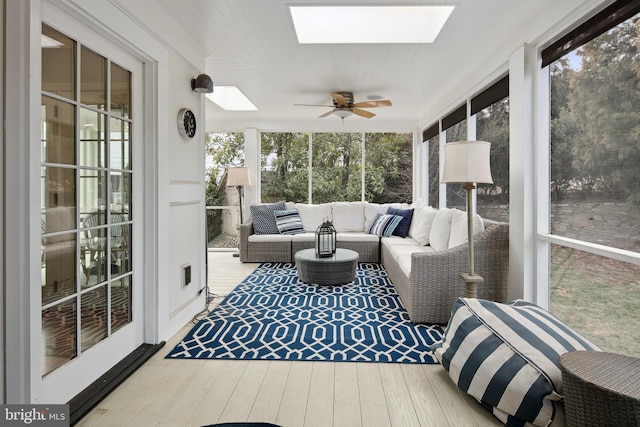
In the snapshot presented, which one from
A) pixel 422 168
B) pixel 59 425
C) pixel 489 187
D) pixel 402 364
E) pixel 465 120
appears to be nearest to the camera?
pixel 59 425

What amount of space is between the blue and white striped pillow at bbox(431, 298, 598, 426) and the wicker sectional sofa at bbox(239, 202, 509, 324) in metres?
0.78

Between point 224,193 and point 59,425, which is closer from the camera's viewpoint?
point 59,425

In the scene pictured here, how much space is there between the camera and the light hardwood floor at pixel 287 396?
1809 mm

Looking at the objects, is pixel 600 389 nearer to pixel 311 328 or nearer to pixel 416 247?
pixel 311 328

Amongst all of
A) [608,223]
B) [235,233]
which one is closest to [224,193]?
[235,233]

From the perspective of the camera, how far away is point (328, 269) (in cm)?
415

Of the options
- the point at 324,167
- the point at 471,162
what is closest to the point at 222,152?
the point at 324,167

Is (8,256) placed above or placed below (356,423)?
above

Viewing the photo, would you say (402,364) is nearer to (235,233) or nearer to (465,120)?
(465,120)

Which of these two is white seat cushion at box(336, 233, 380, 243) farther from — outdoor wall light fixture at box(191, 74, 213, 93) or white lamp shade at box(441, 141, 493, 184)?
outdoor wall light fixture at box(191, 74, 213, 93)

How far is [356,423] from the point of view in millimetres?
1776

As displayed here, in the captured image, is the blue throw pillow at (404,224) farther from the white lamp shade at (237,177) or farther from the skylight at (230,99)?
the skylight at (230,99)

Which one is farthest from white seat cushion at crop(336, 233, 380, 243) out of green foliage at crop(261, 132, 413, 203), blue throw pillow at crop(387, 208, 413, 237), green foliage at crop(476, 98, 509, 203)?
green foliage at crop(476, 98, 509, 203)

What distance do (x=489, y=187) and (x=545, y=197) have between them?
119 cm
